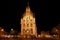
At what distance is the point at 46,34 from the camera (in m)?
26.6

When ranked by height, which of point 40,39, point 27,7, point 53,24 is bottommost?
point 40,39

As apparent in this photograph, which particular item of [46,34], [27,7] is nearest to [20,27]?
[27,7]

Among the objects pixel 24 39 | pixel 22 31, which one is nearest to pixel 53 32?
pixel 24 39

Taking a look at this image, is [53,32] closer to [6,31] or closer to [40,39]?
[40,39]

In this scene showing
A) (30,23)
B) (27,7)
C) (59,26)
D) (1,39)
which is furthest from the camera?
(30,23)

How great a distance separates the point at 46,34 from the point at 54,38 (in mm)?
2182

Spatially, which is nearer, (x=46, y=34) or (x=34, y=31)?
(x=46, y=34)

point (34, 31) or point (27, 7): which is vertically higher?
point (27, 7)

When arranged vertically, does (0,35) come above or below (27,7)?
below

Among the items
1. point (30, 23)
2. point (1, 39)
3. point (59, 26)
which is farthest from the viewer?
point (30, 23)

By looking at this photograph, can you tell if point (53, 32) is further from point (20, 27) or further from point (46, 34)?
point (20, 27)

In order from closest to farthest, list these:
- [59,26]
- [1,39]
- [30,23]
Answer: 1. [1,39]
2. [59,26]
3. [30,23]

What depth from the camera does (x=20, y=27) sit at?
31.2m

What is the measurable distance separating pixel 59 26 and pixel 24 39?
4.06 m
